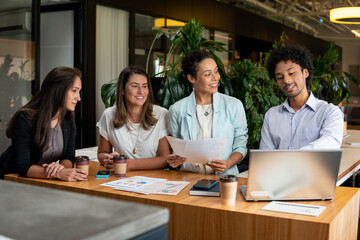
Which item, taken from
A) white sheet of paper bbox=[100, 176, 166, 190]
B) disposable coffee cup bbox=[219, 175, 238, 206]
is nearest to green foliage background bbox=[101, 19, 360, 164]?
white sheet of paper bbox=[100, 176, 166, 190]

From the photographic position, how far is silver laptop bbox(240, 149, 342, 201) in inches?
74.2

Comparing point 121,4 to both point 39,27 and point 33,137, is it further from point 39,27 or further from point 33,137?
point 33,137

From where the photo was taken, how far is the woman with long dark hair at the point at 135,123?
9.76 feet

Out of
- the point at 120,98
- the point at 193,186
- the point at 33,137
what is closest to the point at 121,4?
the point at 120,98

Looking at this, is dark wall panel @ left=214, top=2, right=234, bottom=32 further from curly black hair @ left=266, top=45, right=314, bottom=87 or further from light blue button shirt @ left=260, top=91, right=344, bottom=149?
light blue button shirt @ left=260, top=91, right=344, bottom=149

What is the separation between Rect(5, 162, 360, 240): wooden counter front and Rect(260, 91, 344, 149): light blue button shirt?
1.51 feet

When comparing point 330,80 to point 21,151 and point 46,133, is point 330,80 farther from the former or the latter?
point 21,151

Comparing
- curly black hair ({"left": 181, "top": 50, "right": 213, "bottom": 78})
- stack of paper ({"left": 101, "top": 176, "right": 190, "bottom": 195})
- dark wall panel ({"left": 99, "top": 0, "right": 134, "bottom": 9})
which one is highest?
dark wall panel ({"left": 99, "top": 0, "right": 134, "bottom": 9})

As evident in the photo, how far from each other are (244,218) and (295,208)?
23 cm

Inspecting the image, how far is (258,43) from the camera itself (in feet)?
40.8

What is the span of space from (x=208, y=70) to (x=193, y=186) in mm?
1068

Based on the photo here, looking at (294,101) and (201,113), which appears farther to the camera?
(201,113)

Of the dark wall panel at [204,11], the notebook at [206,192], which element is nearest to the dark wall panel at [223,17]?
the dark wall panel at [204,11]

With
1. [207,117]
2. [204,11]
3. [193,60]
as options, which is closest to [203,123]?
[207,117]
